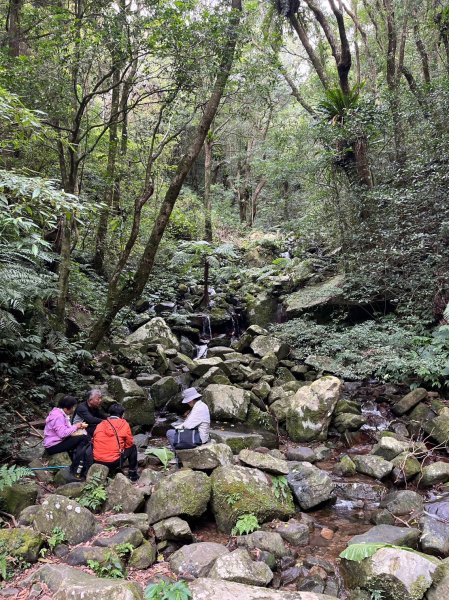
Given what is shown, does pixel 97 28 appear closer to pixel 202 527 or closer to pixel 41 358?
pixel 41 358

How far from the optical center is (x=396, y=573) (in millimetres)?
3549

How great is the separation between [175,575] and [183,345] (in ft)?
27.0

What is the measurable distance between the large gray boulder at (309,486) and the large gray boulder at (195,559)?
1.61 metres

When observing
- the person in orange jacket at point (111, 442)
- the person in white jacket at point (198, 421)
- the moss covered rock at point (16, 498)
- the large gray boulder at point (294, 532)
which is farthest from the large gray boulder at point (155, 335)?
the large gray boulder at point (294, 532)

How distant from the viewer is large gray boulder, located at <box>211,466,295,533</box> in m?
4.74

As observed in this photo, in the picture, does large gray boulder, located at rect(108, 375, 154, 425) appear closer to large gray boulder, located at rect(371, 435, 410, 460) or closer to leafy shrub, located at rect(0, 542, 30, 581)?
leafy shrub, located at rect(0, 542, 30, 581)

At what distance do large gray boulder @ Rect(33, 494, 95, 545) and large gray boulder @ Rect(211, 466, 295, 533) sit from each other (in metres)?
1.42

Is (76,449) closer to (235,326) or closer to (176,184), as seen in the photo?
(176,184)

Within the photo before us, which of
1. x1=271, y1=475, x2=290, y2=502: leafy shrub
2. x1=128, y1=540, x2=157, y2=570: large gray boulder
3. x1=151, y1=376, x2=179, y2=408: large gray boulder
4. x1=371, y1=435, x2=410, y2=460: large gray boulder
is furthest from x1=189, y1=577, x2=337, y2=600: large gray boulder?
x1=151, y1=376, x2=179, y2=408: large gray boulder

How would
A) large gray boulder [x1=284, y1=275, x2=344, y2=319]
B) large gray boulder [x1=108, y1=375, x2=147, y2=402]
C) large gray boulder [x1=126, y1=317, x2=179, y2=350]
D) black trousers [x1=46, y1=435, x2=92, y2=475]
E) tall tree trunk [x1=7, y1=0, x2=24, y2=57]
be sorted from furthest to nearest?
large gray boulder [x1=284, y1=275, x2=344, y2=319], large gray boulder [x1=126, y1=317, x2=179, y2=350], tall tree trunk [x1=7, y1=0, x2=24, y2=57], large gray boulder [x1=108, y1=375, x2=147, y2=402], black trousers [x1=46, y1=435, x2=92, y2=475]

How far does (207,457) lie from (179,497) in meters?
0.93

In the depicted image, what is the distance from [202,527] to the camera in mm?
4816

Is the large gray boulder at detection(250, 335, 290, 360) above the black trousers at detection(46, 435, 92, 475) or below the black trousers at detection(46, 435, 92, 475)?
above

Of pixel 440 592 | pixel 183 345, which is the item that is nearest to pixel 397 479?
pixel 440 592
